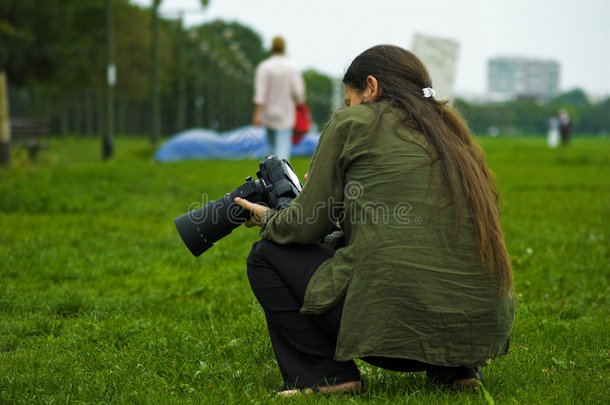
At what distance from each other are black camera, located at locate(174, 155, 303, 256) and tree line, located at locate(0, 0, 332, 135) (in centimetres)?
973

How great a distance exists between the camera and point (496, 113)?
71.6 meters

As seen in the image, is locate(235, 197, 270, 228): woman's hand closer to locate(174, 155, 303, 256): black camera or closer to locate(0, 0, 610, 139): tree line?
locate(174, 155, 303, 256): black camera

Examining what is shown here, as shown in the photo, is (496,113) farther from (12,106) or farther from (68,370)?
(68,370)

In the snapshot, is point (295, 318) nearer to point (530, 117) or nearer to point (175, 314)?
point (175, 314)

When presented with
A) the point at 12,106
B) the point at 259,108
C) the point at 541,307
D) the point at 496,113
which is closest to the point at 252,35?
the point at 496,113

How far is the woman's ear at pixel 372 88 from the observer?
3311 millimetres

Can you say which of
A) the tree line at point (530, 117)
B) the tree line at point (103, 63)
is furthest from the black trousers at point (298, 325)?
the tree line at point (530, 117)

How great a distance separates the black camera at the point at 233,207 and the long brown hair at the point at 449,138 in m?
0.50

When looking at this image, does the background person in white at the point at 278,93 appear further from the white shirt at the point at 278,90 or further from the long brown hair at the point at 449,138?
the long brown hair at the point at 449,138

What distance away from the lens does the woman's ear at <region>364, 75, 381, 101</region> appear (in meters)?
3.31

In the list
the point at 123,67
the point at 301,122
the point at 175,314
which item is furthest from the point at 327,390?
the point at 123,67

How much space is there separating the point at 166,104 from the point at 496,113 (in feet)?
99.2

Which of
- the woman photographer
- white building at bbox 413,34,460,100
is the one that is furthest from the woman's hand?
white building at bbox 413,34,460,100

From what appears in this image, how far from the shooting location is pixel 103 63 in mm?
41094
